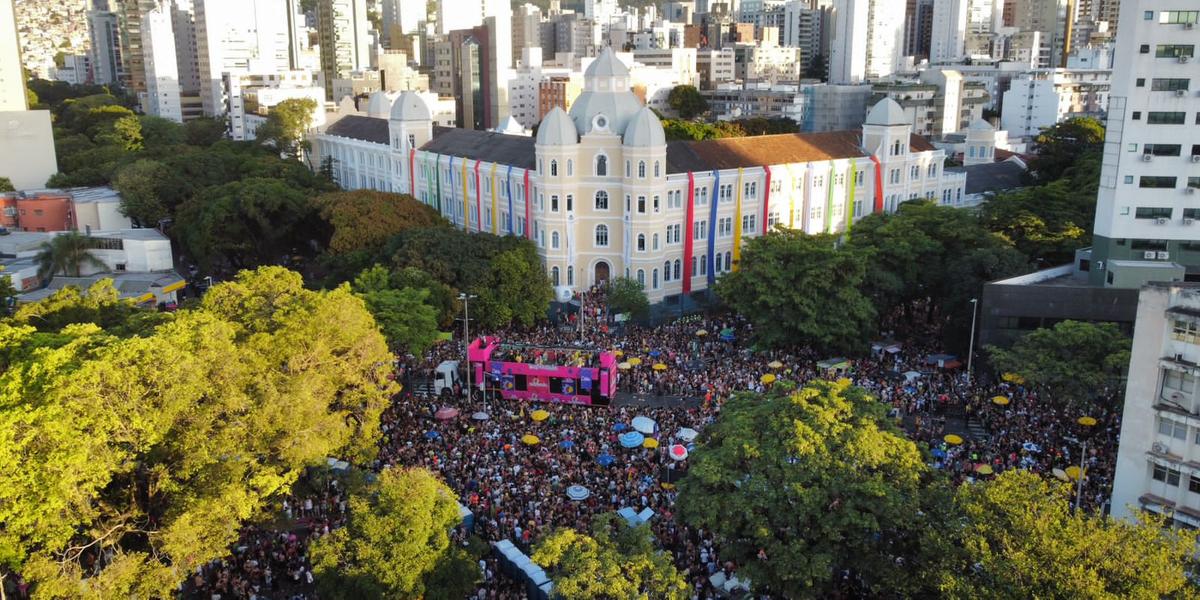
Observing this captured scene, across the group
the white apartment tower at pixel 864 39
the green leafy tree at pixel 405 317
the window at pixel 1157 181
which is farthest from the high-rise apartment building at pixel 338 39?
the window at pixel 1157 181

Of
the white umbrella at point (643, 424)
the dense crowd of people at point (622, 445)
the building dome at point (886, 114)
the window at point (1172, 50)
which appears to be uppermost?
the window at point (1172, 50)

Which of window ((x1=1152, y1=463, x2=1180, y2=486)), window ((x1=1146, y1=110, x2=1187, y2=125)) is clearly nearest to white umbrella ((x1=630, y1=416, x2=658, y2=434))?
window ((x1=1152, y1=463, x2=1180, y2=486))

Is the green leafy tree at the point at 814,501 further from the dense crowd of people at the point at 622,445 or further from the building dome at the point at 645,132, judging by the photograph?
the building dome at the point at 645,132

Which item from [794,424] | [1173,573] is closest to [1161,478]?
[1173,573]

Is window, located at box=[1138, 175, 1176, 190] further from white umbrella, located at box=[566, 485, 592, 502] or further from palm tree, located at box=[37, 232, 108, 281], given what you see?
palm tree, located at box=[37, 232, 108, 281]

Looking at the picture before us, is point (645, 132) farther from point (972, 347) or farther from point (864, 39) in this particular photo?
point (864, 39)
